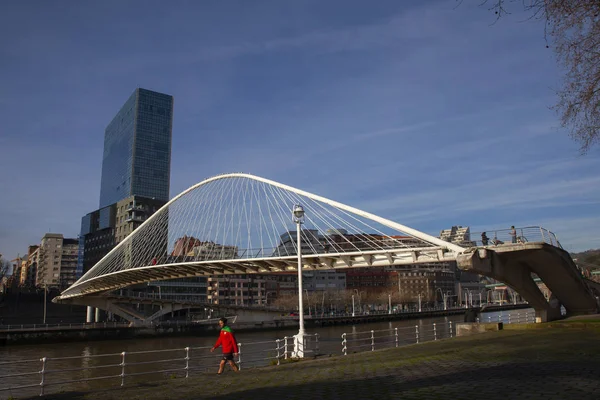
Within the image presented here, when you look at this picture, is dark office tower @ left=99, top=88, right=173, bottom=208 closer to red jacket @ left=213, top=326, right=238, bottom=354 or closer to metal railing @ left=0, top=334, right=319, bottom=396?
metal railing @ left=0, top=334, right=319, bottom=396

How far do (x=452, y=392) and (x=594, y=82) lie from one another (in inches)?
244

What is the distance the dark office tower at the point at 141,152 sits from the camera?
180m

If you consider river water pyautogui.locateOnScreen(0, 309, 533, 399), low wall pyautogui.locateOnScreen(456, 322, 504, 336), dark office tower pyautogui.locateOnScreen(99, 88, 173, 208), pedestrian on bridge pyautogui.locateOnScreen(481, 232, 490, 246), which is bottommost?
river water pyautogui.locateOnScreen(0, 309, 533, 399)

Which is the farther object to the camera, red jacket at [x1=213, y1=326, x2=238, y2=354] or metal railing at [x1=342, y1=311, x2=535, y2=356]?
metal railing at [x1=342, y1=311, x2=535, y2=356]

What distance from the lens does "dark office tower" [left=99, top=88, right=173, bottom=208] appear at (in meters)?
180

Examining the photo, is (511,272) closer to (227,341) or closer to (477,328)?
(477,328)

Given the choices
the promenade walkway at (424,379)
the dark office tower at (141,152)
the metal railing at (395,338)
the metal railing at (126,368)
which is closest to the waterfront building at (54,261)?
the dark office tower at (141,152)

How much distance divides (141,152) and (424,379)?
18367 cm

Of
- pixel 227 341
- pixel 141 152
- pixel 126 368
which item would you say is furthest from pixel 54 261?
pixel 227 341

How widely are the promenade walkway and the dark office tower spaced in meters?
168

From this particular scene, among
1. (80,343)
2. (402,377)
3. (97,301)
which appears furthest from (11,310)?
(402,377)

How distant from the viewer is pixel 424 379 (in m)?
10.8

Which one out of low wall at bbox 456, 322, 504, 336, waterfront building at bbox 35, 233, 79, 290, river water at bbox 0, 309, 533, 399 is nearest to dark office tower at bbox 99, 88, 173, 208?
waterfront building at bbox 35, 233, 79, 290

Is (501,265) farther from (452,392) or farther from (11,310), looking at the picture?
(11,310)
